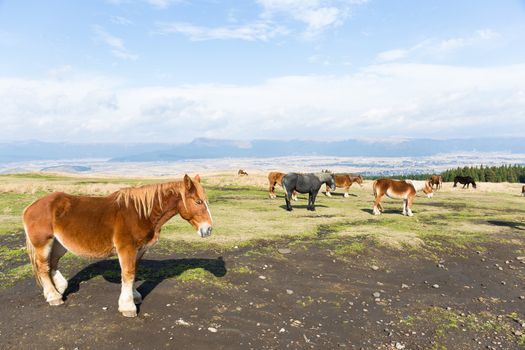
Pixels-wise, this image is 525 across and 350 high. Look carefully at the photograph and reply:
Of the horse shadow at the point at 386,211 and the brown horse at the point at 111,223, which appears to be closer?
the brown horse at the point at 111,223

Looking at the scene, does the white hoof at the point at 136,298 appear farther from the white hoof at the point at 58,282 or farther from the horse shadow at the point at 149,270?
the white hoof at the point at 58,282

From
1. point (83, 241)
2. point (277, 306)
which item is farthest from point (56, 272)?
point (277, 306)

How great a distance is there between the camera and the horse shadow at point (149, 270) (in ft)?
28.8

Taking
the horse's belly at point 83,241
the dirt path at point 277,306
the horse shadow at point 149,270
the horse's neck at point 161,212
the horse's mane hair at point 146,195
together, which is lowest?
the dirt path at point 277,306

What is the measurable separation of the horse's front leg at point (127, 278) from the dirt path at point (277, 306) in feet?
0.63

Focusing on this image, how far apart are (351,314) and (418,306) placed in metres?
2.06

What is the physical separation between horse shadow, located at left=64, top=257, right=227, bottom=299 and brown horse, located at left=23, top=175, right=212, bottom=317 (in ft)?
3.84

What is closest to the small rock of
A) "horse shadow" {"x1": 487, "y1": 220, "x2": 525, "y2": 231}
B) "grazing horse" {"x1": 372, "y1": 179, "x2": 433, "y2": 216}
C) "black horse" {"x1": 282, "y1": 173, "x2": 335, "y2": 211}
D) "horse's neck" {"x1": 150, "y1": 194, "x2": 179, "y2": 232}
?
"horse's neck" {"x1": 150, "y1": 194, "x2": 179, "y2": 232}

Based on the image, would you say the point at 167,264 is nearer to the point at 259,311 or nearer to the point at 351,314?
the point at 259,311

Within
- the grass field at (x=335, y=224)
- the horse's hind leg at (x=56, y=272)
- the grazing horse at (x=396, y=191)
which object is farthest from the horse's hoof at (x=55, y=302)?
the grazing horse at (x=396, y=191)

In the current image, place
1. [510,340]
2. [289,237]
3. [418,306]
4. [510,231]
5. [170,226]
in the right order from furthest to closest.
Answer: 1. [510,231]
2. [170,226]
3. [289,237]
4. [418,306]
5. [510,340]

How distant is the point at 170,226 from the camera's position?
16359mm

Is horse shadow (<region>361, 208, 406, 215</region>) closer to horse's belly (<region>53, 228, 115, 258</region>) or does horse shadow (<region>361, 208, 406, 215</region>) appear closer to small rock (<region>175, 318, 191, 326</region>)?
small rock (<region>175, 318, 191, 326</region>)

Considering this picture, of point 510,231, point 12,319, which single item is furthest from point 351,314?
point 510,231
